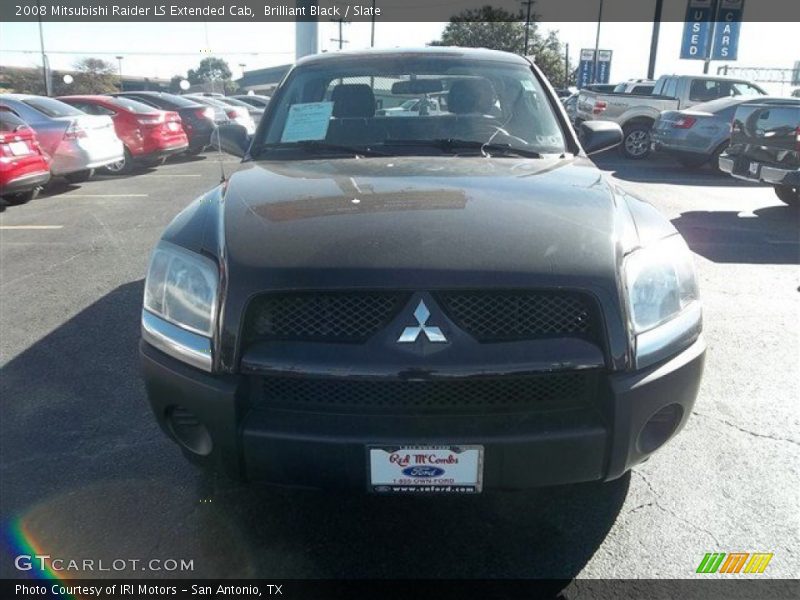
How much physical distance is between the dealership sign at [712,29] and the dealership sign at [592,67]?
39.1 ft

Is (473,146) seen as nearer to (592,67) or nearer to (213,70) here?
(213,70)

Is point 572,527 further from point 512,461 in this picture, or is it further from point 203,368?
point 203,368

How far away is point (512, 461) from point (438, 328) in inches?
18.2

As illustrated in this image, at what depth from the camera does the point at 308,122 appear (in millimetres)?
3658

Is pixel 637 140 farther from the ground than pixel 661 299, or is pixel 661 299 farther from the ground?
pixel 661 299

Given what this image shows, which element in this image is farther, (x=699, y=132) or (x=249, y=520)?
(x=699, y=132)

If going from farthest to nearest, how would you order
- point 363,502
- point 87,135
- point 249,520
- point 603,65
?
point 603,65 → point 87,135 → point 363,502 → point 249,520

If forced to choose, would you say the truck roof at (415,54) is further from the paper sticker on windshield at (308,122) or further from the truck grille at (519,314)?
the truck grille at (519,314)

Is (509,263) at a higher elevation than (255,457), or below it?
higher

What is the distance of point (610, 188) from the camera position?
9.43 feet

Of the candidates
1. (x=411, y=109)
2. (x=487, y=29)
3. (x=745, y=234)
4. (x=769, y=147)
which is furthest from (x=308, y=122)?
(x=487, y=29)

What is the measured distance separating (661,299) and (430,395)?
841 mm

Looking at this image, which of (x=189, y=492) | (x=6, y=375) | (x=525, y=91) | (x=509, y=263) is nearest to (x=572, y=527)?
(x=509, y=263)

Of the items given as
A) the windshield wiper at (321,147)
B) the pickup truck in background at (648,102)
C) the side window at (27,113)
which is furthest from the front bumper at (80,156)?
the pickup truck in background at (648,102)
